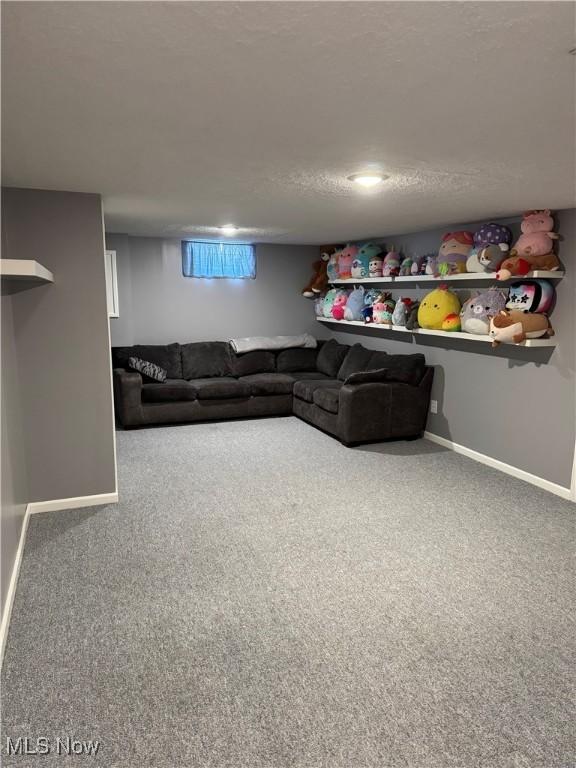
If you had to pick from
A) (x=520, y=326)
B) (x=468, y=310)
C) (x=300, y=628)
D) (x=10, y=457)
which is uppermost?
(x=468, y=310)

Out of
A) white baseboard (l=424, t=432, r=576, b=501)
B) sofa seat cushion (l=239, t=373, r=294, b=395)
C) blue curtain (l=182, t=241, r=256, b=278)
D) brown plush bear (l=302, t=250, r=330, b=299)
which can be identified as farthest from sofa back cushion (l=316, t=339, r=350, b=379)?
white baseboard (l=424, t=432, r=576, b=501)

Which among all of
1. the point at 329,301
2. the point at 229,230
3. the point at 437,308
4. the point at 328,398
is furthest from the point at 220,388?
Result: the point at 437,308

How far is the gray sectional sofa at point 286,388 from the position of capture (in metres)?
5.14

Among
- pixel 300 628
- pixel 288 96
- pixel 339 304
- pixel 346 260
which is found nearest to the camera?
pixel 288 96

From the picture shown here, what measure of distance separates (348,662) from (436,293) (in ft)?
11.7

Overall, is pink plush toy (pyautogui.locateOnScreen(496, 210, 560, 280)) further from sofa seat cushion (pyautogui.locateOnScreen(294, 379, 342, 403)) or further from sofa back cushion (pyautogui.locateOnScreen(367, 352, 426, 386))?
sofa seat cushion (pyautogui.locateOnScreen(294, 379, 342, 403))

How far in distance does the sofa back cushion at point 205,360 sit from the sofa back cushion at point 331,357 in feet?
3.89

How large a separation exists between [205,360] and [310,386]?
4.69ft

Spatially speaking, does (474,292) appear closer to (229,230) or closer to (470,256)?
(470,256)

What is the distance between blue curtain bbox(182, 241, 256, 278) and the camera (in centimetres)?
662

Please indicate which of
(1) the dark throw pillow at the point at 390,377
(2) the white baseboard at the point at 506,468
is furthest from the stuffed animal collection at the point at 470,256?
(2) the white baseboard at the point at 506,468

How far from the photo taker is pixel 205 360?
6.50 m

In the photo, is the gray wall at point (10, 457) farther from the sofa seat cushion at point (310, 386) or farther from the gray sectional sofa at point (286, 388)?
the sofa seat cushion at point (310, 386)

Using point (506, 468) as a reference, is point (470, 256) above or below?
above
